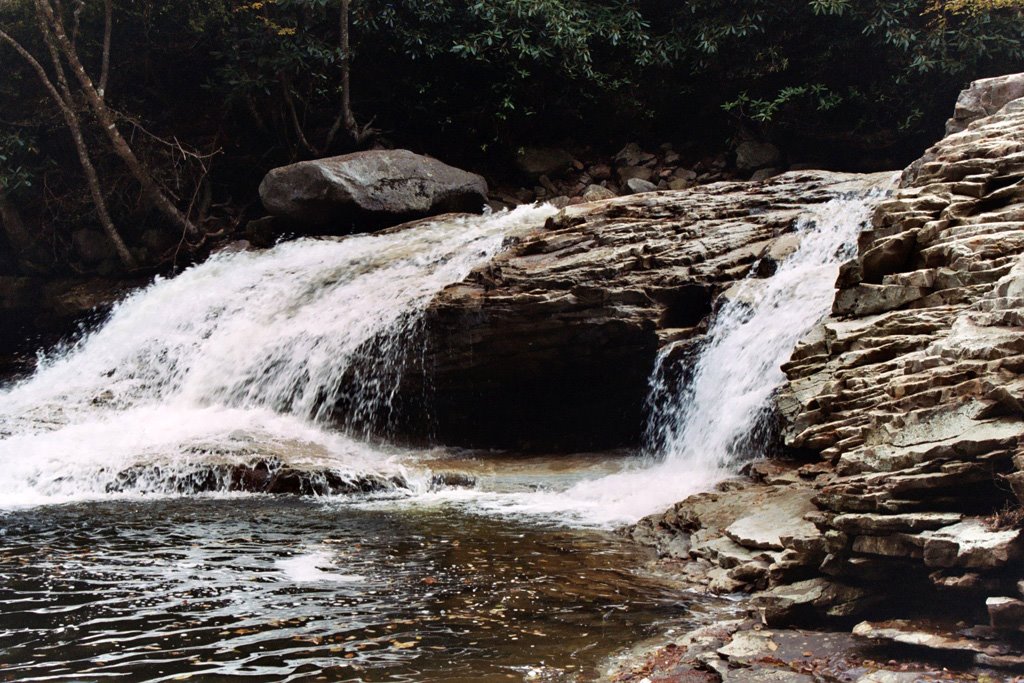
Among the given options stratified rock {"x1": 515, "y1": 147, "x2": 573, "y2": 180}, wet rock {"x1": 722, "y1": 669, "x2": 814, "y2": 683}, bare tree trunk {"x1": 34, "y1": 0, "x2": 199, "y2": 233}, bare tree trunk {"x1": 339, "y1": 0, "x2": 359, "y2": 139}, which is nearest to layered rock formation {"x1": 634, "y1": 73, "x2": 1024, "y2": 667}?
wet rock {"x1": 722, "y1": 669, "x2": 814, "y2": 683}

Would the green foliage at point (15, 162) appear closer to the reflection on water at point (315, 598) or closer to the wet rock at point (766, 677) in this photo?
the reflection on water at point (315, 598)

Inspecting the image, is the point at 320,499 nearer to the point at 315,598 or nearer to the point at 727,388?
the point at 315,598

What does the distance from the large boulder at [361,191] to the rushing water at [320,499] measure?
66 centimetres

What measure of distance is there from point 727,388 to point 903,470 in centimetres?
418

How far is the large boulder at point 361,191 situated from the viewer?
1433 centimetres

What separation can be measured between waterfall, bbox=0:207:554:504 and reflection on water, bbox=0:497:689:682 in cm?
173

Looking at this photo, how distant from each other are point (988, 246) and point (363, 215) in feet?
32.8

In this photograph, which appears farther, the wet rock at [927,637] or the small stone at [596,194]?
the small stone at [596,194]

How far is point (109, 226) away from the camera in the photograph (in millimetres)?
15602

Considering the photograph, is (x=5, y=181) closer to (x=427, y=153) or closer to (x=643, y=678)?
(x=427, y=153)

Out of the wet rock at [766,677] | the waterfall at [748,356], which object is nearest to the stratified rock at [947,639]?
the wet rock at [766,677]

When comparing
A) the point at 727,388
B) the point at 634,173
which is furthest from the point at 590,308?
the point at 634,173

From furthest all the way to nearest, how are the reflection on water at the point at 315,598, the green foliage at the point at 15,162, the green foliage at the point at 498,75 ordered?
the green foliage at the point at 15,162
the green foliage at the point at 498,75
the reflection on water at the point at 315,598

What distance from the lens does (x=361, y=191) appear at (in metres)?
14.3
